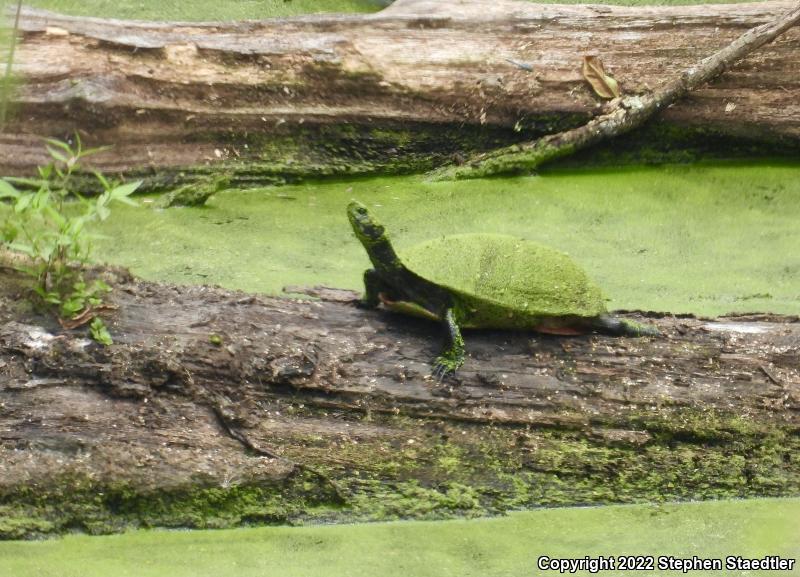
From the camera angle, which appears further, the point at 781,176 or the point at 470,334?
the point at 781,176

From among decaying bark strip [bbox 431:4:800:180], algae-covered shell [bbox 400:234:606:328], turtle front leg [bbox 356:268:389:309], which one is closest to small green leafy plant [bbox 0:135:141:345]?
turtle front leg [bbox 356:268:389:309]

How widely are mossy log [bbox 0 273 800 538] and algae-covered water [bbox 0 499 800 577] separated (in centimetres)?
7

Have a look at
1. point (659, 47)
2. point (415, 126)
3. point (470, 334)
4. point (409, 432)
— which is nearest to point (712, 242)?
point (659, 47)

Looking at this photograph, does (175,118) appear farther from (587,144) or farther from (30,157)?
(587,144)

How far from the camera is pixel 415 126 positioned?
466cm

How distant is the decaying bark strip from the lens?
15.1ft

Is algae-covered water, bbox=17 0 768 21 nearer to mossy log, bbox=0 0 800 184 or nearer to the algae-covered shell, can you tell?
mossy log, bbox=0 0 800 184

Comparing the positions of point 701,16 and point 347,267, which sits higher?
point 701,16

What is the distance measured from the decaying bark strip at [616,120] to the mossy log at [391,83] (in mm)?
84

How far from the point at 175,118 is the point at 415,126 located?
109cm

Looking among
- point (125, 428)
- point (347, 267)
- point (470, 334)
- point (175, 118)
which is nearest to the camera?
point (125, 428)

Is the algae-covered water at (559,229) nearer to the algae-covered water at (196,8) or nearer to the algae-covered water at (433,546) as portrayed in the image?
the algae-covered water at (433,546)

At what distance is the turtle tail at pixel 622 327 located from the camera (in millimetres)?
2893

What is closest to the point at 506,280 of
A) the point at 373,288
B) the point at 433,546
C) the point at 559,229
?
the point at 373,288
